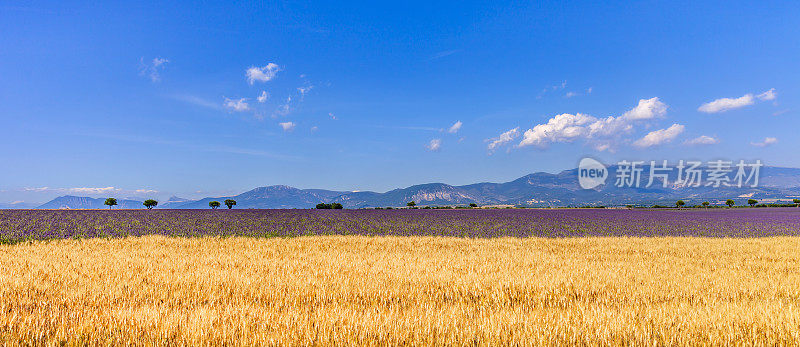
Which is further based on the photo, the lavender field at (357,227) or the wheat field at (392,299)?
the lavender field at (357,227)

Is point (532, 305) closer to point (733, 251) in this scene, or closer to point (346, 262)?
point (346, 262)

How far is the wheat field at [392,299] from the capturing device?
3.94 meters

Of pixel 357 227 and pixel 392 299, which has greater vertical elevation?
pixel 392 299

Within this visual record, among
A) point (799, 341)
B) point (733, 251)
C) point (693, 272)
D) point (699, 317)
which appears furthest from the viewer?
point (733, 251)

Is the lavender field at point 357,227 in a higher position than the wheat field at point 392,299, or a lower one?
lower

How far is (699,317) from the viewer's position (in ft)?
15.3

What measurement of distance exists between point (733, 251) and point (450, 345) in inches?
523

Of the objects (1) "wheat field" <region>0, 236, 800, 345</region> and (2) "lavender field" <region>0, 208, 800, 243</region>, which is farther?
(2) "lavender field" <region>0, 208, 800, 243</region>

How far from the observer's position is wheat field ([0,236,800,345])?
3.94m

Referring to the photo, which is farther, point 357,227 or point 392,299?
point 357,227

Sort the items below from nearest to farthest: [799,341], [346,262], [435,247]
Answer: [799,341] < [346,262] < [435,247]

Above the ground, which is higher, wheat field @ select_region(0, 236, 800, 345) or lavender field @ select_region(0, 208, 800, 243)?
wheat field @ select_region(0, 236, 800, 345)

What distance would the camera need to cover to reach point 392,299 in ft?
18.8

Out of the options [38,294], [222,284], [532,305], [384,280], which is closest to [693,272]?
[532,305]
